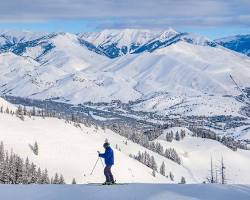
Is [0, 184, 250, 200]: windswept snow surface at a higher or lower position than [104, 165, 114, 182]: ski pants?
lower

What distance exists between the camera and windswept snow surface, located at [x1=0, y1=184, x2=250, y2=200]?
126 ft

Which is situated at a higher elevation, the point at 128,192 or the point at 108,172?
the point at 108,172

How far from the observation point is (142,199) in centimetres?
3762

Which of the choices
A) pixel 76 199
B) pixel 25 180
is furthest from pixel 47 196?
pixel 25 180

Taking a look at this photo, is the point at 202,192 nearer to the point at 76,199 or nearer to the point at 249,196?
the point at 249,196

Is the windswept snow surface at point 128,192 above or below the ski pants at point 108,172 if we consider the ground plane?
below

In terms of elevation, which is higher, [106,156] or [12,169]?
[106,156]

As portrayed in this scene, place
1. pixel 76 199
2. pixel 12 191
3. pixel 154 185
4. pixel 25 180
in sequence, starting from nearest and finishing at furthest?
1. pixel 76 199
2. pixel 12 191
3. pixel 154 185
4. pixel 25 180

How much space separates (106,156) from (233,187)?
9.55 meters

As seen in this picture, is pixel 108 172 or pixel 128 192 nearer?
pixel 128 192

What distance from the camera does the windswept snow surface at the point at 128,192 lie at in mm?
38406

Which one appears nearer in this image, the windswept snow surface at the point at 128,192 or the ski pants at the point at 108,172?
the windswept snow surface at the point at 128,192

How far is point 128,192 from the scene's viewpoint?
39938mm

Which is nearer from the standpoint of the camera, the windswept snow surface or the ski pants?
the windswept snow surface
